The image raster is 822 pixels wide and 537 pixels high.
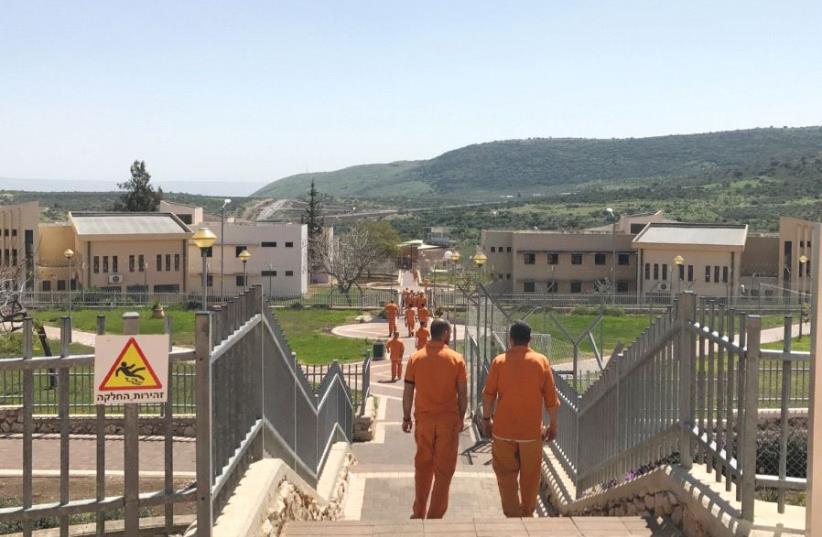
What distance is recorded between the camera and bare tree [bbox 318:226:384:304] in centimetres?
5850

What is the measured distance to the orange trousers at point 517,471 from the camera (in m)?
7.36

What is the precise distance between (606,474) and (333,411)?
4.93 m

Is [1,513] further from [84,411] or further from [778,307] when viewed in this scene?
[778,307]

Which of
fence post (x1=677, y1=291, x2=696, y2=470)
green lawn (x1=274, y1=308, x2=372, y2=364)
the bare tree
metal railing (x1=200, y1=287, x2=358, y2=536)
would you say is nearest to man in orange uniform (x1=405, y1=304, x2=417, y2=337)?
green lawn (x1=274, y1=308, x2=372, y2=364)

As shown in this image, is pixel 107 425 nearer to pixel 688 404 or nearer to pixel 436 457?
pixel 436 457

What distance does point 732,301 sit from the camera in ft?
Result: 144

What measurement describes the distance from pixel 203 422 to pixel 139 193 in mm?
76130

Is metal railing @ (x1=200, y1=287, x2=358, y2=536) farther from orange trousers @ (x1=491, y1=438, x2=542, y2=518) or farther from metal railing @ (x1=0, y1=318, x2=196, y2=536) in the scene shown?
orange trousers @ (x1=491, y1=438, x2=542, y2=518)

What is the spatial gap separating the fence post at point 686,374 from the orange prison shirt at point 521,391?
106 centimetres

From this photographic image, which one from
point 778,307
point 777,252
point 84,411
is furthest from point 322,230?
point 84,411

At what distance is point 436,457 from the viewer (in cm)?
761

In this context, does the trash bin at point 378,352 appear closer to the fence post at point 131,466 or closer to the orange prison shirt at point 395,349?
the orange prison shirt at point 395,349

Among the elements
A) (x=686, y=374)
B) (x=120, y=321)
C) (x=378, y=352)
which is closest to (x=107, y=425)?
(x=686, y=374)

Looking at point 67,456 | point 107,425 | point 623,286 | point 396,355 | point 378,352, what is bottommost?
point 378,352
